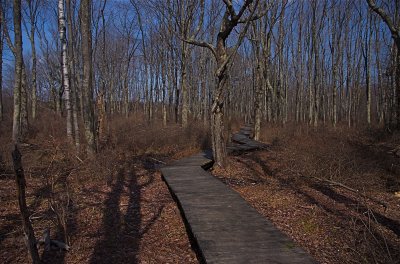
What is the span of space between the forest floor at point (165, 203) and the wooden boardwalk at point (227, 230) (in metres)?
0.34

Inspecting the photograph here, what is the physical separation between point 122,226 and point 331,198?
4533 millimetres

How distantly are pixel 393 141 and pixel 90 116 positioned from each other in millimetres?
11817

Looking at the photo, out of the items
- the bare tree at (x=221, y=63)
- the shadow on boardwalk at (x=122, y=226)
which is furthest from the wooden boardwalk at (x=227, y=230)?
the bare tree at (x=221, y=63)

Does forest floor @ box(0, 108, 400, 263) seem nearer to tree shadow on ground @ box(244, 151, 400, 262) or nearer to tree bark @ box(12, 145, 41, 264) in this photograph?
tree shadow on ground @ box(244, 151, 400, 262)

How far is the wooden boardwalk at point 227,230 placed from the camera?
137 inches

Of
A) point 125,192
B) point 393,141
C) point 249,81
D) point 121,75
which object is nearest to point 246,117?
point 249,81

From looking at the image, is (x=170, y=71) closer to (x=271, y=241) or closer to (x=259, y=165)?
(x=259, y=165)

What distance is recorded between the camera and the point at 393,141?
1342 centimetres

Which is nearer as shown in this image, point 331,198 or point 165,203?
point 165,203

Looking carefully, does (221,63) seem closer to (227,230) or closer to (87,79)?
(87,79)

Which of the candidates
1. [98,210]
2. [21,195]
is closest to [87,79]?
[98,210]

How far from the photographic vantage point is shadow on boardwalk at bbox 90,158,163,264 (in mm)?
4086

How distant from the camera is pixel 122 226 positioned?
5164 millimetres

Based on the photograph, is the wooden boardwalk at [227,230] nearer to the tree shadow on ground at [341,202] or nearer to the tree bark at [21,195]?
the tree shadow on ground at [341,202]
